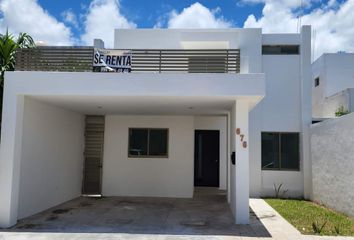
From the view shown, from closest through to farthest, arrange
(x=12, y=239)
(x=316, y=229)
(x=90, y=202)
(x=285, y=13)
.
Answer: (x=12, y=239)
(x=316, y=229)
(x=90, y=202)
(x=285, y=13)

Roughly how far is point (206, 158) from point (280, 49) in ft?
19.0

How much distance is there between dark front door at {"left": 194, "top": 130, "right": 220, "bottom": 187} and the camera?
629 inches

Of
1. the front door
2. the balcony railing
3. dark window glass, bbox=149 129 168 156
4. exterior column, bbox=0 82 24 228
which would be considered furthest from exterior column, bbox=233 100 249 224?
the front door

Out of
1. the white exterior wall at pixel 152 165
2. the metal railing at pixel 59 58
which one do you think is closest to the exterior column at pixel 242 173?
the metal railing at pixel 59 58

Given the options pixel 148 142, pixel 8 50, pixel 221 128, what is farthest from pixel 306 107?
pixel 8 50

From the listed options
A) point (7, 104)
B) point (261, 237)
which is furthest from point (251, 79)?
point (7, 104)

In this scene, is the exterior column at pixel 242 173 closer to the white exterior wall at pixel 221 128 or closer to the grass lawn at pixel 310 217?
the grass lawn at pixel 310 217

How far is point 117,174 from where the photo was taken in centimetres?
1312

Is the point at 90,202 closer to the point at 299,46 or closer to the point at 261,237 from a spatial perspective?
the point at 261,237

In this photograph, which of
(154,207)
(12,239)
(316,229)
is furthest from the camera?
(154,207)

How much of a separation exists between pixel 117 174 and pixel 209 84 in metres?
6.42

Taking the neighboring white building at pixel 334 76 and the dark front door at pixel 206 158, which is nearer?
the dark front door at pixel 206 158

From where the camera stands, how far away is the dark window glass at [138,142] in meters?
13.2

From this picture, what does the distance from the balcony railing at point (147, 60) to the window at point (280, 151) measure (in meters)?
5.99
